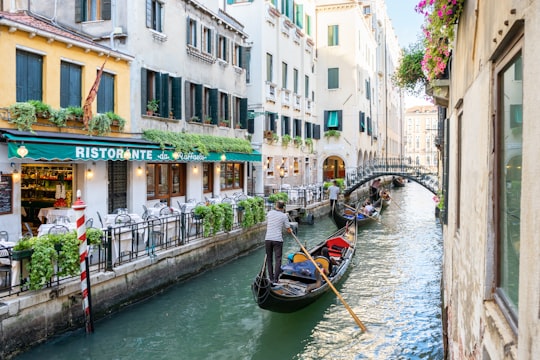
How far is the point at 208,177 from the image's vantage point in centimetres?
1716

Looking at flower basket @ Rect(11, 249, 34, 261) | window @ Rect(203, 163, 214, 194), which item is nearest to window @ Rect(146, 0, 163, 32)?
window @ Rect(203, 163, 214, 194)

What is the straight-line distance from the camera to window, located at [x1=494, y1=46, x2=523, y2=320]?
7.73 feet

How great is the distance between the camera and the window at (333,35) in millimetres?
30594

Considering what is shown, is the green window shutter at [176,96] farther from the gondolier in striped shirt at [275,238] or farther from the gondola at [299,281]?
the gondolier in striped shirt at [275,238]

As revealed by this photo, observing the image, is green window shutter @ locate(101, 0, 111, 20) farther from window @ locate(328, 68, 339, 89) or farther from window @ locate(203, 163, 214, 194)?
window @ locate(328, 68, 339, 89)

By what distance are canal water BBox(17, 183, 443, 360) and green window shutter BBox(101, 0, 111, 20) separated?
23.1 feet

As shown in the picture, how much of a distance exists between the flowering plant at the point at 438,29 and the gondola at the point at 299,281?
398 centimetres

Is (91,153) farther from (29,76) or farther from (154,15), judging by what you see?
(154,15)

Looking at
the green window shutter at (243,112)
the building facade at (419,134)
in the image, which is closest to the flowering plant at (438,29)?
the green window shutter at (243,112)

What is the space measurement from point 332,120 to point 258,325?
23.1 metres

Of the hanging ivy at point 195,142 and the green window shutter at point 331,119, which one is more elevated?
the green window shutter at point 331,119

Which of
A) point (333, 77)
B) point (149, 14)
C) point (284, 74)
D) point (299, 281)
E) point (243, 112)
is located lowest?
point (299, 281)

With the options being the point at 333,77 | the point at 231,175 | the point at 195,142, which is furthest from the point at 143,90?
the point at 333,77

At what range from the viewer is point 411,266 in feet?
Answer: 43.2
